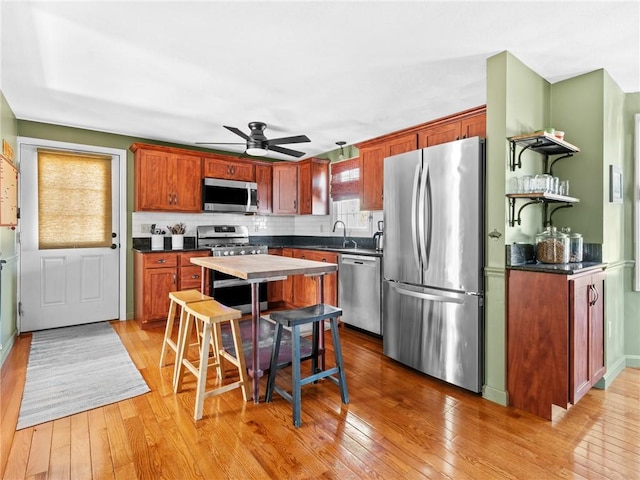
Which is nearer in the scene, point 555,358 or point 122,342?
point 555,358

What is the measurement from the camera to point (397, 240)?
299 cm

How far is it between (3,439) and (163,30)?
98.8 inches

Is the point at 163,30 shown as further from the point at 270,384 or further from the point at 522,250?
the point at 522,250

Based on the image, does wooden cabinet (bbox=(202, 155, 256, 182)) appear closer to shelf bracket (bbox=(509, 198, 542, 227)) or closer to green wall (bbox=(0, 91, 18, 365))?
green wall (bbox=(0, 91, 18, 365))

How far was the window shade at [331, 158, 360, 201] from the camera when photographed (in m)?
4.80

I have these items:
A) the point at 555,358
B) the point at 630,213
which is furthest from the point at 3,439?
the point at 630,213

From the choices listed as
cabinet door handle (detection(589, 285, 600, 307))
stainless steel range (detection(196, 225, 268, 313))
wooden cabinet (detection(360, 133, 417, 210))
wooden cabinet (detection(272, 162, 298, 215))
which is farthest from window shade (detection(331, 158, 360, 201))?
cabinet door handle (detection(589, 285, 600, 307))

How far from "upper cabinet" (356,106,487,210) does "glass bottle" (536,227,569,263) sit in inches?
46.1

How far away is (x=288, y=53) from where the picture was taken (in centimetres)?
238

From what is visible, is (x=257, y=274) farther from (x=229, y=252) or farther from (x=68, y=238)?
(x=68, y=238)

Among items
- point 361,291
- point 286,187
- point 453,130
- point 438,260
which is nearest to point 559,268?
point 438,260

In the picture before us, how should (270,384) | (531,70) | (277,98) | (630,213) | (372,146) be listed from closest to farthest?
(270,384) < (531,70) < (630,213) < (277,98) < (372,146)

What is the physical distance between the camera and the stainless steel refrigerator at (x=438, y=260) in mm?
2449

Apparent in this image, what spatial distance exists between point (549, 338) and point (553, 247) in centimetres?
67
